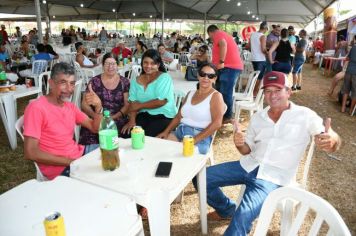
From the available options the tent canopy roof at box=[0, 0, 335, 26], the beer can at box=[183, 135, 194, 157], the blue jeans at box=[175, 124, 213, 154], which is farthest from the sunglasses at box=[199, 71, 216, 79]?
the tent canopy roof at box=[0, 0, 335, 26]

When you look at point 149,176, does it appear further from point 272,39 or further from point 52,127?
point 272,39

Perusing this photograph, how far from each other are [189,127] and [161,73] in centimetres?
70

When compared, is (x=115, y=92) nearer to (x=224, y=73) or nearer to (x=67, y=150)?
(x=67, y=150)

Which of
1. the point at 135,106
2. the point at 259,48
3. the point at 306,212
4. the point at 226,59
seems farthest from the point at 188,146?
the point at 259,48

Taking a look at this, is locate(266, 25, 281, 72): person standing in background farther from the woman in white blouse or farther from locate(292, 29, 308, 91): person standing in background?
the woman in white blouse

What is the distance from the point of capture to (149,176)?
1508 mm

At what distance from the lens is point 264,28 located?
6.14 meters

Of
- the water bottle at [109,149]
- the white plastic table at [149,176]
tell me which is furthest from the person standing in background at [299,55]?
the water bottle at [109,149]

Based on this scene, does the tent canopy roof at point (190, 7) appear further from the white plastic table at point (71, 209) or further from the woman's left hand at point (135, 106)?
the white plastic table at point (71, 209)

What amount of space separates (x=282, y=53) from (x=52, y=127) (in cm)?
540

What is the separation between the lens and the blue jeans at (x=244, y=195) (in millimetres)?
1631

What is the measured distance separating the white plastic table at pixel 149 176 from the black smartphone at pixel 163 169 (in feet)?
0.07

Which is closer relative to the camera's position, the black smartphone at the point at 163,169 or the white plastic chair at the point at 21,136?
the black smartphone at the point at 163,169

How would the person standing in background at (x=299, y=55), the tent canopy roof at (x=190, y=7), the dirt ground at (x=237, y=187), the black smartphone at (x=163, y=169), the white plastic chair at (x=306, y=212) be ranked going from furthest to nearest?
the tent canopy roof at (x=190, y=7), the person standing in background at (x=299, y=55), the dirt ground at (x=237, y=187), the black smartphone at (x=163, y=169), the white plastic chair at (x=306, y=212)
